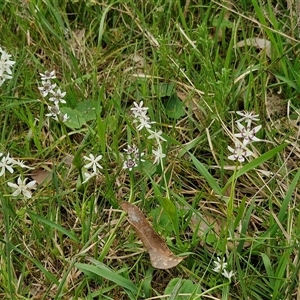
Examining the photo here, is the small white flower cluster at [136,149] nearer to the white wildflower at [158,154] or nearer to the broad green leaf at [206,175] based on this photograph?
the white wildflower at [158,154]

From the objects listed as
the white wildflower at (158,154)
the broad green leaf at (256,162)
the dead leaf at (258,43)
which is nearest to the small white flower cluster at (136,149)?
the white wildflower at (158,154)

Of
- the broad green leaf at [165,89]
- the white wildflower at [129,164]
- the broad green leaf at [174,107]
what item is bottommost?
the broad green leaf at [174,107]

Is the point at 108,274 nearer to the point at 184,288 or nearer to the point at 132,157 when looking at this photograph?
the point at 184,288

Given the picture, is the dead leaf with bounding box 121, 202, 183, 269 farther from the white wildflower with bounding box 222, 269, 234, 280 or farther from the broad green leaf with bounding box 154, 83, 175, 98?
the broad green leaf with bounding box 154, 83, 175, 98

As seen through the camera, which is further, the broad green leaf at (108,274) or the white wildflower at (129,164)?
the white wildflower at (129,164)

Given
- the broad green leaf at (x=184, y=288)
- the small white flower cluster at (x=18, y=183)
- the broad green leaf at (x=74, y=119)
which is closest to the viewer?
the broad green leaf at (x=184, y=288)

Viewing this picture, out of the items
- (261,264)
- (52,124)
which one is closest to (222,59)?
(52,124)

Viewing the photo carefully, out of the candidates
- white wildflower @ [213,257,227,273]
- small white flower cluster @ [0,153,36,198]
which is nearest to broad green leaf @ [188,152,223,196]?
white wildflower @ [213,257,227,273]

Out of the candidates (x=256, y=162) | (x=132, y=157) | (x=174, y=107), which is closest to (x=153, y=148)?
(x=132, y=157)
